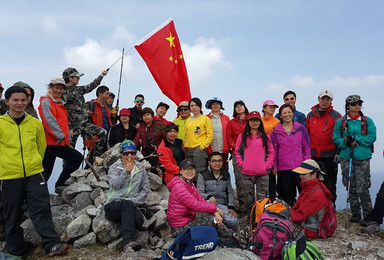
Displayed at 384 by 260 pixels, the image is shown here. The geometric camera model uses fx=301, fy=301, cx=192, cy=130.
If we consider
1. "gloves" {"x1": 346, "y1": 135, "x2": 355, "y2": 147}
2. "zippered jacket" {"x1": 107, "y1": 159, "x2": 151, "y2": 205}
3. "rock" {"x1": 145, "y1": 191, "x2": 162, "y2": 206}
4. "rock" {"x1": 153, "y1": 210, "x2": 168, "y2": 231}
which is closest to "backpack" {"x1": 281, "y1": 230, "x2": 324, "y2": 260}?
"rock" {"x1": 153, "y1": 210, "x2": 168, "y2": 231}

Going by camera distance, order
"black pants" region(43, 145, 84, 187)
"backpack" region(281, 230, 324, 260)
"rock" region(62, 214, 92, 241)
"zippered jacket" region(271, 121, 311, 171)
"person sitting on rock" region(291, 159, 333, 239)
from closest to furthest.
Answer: "backpack" region(281, 230, 324, 260), "rock" region(62, 214, 92, 241), "person sitting on rock" region(291, 159, 333, 239), "black pants" region(43, 145, 84, 187), "zippered jacket" region(271, 121, 311, 171)

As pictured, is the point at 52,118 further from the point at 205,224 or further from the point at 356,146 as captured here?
the point at 356,146

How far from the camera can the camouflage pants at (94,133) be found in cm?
860

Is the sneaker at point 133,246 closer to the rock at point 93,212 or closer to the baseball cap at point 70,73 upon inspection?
the rock at point 93,212

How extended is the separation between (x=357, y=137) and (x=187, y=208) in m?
4.80

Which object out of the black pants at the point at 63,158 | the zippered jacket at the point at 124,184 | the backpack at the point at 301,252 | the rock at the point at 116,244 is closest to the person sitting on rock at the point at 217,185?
the zippered jacket at the point at 124,184

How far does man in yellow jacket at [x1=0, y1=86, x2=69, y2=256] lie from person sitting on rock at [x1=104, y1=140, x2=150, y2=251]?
3.70 feet

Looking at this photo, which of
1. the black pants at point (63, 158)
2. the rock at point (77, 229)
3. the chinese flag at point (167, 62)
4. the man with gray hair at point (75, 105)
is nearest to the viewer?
the rock at point (77, 229)

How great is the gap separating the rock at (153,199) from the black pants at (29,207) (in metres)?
2.30

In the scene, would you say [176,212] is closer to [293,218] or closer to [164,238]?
[164,238]

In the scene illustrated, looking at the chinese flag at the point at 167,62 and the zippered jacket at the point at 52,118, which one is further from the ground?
the chinese flag at the point at 167,62

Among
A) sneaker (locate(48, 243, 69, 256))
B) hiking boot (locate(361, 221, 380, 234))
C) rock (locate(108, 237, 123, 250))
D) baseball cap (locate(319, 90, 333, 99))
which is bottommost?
hiking boot (locate(361, 221, 380, 234))

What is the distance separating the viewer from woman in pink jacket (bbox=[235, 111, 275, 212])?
24.3 ft

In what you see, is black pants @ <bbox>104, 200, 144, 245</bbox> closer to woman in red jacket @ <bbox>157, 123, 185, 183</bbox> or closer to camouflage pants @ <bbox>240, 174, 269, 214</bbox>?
woman in red jacket @ <bbox>157, 123, 185, 183</bbox>
